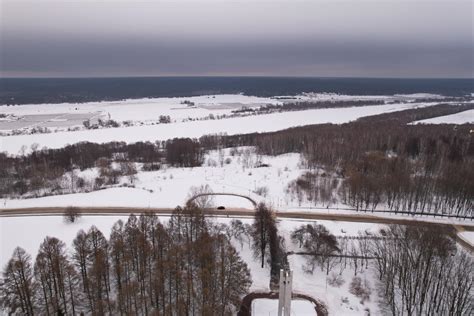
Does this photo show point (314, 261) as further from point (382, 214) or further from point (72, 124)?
point (72, 124)

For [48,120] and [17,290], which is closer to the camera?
[17,290]

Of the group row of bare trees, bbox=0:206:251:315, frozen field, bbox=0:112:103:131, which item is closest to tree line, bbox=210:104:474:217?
row of bare trees, bbox=0:206:251:315

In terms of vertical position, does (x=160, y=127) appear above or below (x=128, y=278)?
above

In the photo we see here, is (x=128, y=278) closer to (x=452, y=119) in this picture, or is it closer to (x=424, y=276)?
(x=424, y=276)

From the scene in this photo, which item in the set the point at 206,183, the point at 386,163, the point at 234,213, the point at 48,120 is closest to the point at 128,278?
the point at 234,213

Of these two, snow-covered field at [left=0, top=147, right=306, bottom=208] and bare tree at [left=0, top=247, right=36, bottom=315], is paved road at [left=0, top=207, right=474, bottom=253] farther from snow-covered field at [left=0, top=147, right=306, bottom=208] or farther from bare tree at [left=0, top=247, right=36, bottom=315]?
bare tree at [left=0, top=247, right=36, bottom=315]

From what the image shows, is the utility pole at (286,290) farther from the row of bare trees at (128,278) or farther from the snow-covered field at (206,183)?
the snow-covered field at (206,183)
